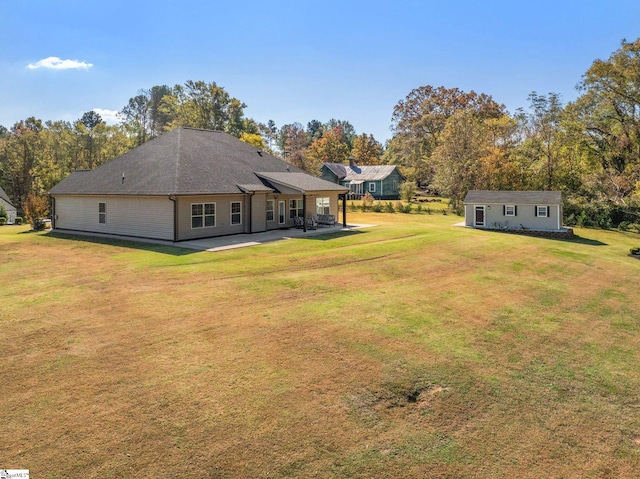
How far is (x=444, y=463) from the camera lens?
16.5 ft

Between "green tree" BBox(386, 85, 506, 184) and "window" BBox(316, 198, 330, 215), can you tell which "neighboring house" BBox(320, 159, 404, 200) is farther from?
"window" BBox(316, 198, 330, 215)

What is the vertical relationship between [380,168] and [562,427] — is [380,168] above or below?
above

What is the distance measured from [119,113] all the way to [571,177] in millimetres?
67742

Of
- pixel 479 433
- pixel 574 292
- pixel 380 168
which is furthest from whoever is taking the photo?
pixel 380 168

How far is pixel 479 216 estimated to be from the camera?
103 feet

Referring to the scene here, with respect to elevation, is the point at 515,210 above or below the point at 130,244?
above

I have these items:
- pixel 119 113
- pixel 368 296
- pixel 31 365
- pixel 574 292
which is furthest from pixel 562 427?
pixel 119 113

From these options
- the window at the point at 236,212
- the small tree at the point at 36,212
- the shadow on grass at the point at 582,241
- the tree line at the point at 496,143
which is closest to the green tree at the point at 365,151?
the tree line at the point at 496,143

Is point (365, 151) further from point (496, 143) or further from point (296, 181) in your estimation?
point (296, 181)

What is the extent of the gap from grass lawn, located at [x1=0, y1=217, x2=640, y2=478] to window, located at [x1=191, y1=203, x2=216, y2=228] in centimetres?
738

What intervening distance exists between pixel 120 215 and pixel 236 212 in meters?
6.27

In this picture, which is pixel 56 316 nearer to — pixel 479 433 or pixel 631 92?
pixel 479 433

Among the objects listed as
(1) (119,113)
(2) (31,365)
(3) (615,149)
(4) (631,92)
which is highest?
(1) (119,113)

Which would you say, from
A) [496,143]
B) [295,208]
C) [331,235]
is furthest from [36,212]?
[496,143]
